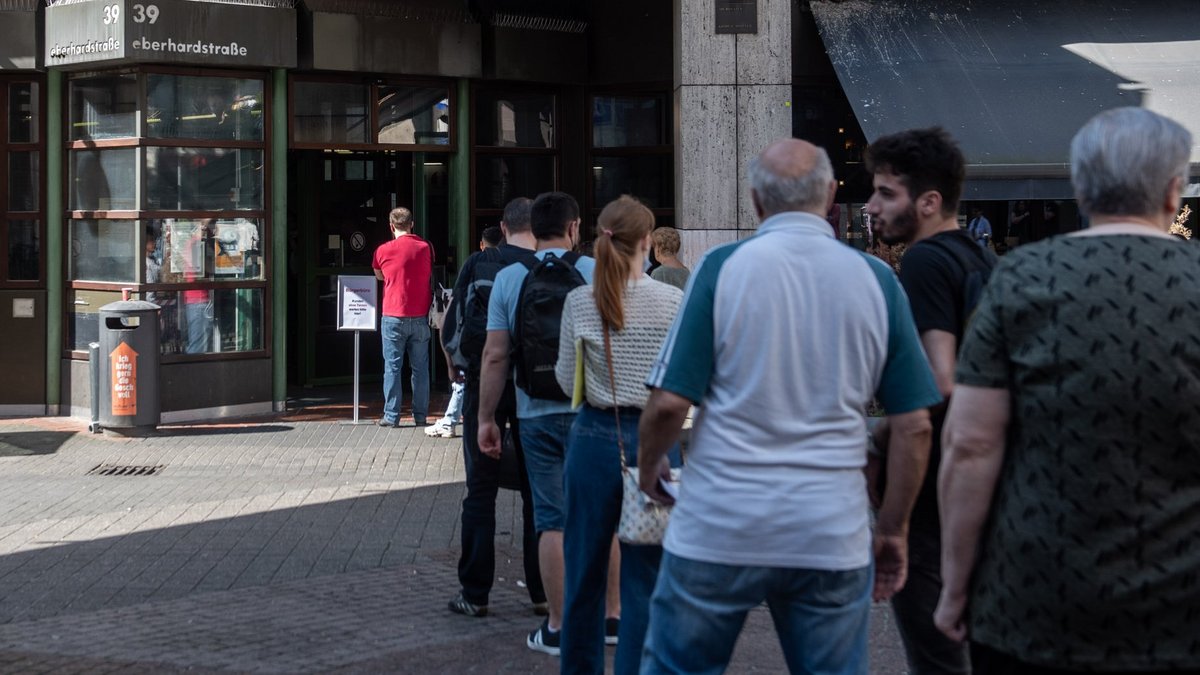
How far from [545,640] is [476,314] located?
1.46 m

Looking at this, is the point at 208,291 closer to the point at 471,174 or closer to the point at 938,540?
the point at 471,174

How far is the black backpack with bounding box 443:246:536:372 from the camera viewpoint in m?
6.75

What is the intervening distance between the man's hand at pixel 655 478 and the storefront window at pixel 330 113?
34.6ft

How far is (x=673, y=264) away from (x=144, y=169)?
569cm

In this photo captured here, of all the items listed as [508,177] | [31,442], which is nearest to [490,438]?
[31,442]

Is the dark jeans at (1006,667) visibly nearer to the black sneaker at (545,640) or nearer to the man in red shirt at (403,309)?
the black sneaker at (545,640)

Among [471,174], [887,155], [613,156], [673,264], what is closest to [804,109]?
[613,156]

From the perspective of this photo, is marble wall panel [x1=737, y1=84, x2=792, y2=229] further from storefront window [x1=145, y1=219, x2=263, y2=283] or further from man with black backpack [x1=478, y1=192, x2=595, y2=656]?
man with black backpack [x1=478, y1=192, x2=595, y2=656]

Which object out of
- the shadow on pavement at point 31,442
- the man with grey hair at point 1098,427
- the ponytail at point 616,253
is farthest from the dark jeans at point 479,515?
the shadow on pavement at point 31,442

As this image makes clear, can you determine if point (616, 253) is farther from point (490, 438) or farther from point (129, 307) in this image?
point (129, 307)

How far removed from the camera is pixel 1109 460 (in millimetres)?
2889

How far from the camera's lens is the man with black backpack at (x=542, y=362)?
19.3 ft

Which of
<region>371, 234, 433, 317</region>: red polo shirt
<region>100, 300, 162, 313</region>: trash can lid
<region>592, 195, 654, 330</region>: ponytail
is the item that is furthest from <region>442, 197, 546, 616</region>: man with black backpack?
<region>100, 300, 162, 313</region>: trash can lid

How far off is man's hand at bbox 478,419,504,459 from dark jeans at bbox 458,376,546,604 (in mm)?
336
